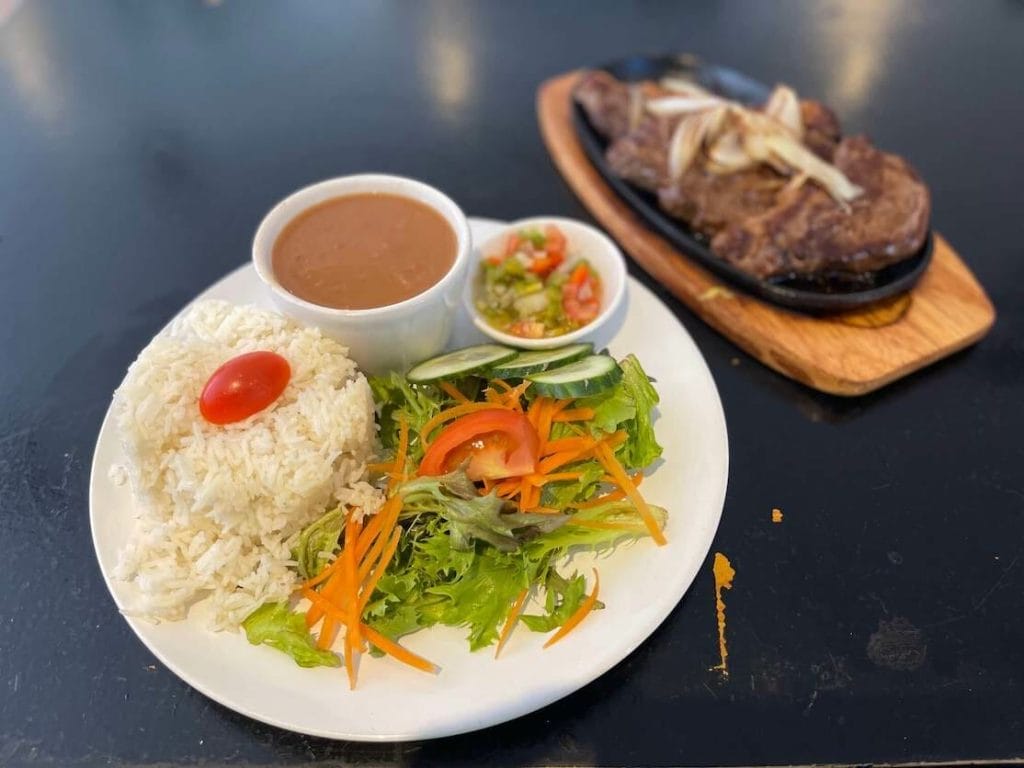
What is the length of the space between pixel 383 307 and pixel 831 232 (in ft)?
6.32

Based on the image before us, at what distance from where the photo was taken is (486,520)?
2105 mm

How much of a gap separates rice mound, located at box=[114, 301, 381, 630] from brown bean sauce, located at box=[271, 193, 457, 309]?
0.35 meters

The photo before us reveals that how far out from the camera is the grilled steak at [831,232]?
120 inches

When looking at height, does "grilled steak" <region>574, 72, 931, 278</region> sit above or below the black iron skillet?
above

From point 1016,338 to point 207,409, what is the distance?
10.5 feet

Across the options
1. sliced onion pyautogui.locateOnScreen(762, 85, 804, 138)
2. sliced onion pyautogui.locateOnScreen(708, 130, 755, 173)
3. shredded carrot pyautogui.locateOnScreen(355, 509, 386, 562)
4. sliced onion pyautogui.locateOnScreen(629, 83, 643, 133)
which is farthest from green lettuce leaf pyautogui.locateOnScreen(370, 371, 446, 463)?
sliced onion pyautogui.locateOnScreen(762, 85, 804, 138)

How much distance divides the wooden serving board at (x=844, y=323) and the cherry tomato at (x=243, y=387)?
1795 millimetres

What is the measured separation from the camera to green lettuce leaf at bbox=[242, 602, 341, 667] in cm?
199

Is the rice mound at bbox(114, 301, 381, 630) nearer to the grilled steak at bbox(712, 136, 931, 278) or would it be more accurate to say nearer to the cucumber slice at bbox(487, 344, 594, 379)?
the cucumber slice at bbox(487, 344, 594, 379)

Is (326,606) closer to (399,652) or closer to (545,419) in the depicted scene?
(399,652)

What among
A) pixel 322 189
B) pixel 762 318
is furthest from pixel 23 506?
pixel 762 318

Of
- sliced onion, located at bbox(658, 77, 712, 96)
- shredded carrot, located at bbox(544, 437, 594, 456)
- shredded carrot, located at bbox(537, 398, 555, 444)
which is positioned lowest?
shredded carrot, located at bbox(544, 437, 594, 456)

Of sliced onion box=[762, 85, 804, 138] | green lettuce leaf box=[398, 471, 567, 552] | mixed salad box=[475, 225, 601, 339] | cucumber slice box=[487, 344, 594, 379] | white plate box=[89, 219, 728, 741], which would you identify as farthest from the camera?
sliced onion box=[762, 85, 804, 138]

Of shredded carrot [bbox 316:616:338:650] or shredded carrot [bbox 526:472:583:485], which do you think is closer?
shredded carrot [bbox 316:616:338:650]
